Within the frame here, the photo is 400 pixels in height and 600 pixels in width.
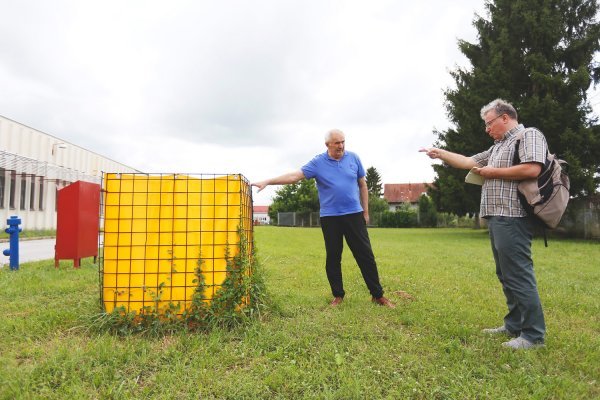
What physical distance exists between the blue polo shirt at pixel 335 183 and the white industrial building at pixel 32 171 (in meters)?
19.9

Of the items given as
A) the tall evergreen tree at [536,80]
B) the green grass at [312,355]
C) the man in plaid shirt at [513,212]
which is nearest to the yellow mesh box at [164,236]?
the green grass at [312,355]

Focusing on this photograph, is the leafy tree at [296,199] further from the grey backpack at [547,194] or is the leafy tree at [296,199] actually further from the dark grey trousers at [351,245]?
the grey backpack at [547,194]

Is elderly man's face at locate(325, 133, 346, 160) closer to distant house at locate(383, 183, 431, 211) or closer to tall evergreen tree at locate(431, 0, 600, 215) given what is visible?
tall evergreen tree at locate(431, 0, 600, 215)

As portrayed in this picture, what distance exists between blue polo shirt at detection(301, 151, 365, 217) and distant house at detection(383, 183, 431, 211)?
6559 cm

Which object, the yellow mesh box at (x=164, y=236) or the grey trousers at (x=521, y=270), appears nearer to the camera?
the grey trousers at (x=521, y=270)

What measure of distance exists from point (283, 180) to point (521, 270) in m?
2.29

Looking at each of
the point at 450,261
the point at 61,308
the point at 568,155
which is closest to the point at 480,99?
the point at 568,155

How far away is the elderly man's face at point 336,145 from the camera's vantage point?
4.27 m

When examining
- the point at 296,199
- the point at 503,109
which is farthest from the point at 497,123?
the point at 296,199

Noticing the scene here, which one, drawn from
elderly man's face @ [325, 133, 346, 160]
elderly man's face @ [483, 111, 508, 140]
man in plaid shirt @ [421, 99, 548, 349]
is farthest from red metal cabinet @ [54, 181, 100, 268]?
elderly man's face @ [483, 111, 508, 140]

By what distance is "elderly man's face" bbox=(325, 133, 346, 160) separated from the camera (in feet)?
14.0

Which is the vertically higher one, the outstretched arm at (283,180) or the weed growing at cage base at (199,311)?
the outstretched arm at (283,180)

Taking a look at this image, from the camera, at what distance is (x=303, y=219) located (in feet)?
159

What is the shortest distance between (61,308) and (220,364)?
7.27 feet
